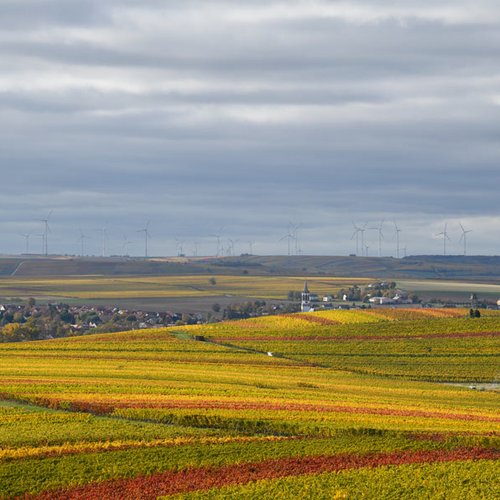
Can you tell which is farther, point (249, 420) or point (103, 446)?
point (249, 420)

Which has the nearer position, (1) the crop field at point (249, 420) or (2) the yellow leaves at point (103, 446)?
(1) the crop field at point (249, 420)

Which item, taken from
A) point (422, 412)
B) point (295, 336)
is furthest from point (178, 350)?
point (422, 412)

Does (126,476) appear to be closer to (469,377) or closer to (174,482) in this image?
(174,482)

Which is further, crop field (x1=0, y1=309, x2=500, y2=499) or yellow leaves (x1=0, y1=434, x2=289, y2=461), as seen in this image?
yellow leaves (x1=0, y1=434, x2=289, y2=461)

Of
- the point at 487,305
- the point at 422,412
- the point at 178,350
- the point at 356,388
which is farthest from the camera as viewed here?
the point at 487,305

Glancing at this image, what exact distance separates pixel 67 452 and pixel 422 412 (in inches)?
912

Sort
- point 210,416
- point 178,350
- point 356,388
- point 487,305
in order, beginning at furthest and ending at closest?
point 487,305 < point 178,350 < point 356,388 < point 210,416

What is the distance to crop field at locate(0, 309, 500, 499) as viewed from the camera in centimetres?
3719

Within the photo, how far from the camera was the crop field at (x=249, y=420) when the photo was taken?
37188 millimetres

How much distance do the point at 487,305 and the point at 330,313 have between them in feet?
180

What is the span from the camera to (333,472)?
38719 mm

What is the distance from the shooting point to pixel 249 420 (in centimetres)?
5206

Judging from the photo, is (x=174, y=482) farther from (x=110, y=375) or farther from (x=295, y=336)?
(x=295, y=336)

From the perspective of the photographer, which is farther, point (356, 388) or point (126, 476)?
point (356, 388)
